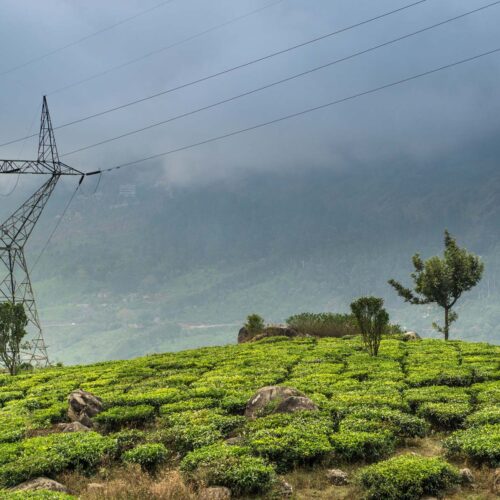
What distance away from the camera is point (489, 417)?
16156mm

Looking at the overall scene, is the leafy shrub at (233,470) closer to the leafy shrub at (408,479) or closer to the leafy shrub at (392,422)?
the leafy shrub at (408,479)

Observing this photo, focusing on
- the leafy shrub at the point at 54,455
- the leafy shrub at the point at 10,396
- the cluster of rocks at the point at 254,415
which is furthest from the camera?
the leafy shrub at the point at 10,396

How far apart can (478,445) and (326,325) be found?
1712 inches

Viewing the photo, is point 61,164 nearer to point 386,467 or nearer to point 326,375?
point 326,375

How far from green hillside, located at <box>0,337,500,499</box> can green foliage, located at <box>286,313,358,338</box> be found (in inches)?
1106

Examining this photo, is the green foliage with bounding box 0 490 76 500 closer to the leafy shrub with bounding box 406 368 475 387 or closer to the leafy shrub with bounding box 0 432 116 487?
the leafy shrub with bounding box 0 432 116 487

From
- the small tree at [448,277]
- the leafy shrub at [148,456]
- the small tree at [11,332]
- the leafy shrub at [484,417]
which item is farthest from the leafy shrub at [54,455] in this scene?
the small tree at [448,277]

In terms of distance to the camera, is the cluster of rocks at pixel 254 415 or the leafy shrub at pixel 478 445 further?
the leafy shrub at pixel 478 445

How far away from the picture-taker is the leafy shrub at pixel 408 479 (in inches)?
470

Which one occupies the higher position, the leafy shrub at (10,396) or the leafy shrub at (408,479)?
the leafy shrub at (10,396)

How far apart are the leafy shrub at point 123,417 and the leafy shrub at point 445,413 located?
408 inches

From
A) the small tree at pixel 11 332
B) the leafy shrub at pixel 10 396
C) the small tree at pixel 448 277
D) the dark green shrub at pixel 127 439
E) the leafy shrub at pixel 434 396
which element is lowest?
the dark green shrub at pixel 127 439

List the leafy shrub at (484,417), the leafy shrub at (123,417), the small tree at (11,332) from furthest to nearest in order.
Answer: the small tree at (11,332)
the leafy shrub at (123,417)
the leafy shrub at (484,417)

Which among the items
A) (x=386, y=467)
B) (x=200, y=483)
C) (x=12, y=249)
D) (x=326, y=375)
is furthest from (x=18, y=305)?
(x=386, y=467)
